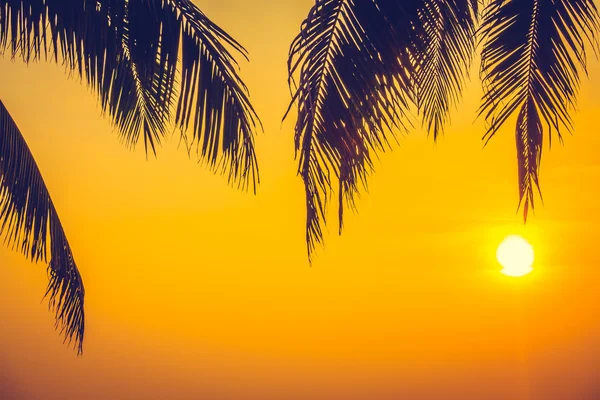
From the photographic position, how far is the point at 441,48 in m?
3.52

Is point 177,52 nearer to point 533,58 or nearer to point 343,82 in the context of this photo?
point 343,82

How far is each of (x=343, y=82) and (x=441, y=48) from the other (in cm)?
114

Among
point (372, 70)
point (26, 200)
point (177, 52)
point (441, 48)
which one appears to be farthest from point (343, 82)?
point (26, 200)

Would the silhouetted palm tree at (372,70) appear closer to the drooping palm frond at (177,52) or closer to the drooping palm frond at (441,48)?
the drooping palm frond at (441,48)

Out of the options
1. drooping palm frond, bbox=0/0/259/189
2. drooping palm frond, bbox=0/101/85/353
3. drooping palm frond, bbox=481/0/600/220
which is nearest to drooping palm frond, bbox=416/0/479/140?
drooping palm frond, bbox=481/0/600/220

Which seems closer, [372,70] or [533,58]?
[372,70]

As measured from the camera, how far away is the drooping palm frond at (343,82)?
8.35 ft

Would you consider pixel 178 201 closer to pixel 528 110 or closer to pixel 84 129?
pixel 84 129

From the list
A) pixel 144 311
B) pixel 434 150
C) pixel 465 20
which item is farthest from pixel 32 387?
pixel 465 20

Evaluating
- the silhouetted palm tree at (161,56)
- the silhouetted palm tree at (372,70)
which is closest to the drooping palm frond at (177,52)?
the silhouetted palm tree at (161,56)

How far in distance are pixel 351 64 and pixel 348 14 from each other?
0.20 m

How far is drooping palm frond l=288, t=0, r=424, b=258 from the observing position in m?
2.54

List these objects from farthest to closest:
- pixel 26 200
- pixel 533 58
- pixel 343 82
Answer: pixel 26 200, pixel 533 58, pixel 343 82

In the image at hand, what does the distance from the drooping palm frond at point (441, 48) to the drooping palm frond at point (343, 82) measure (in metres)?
0.18
